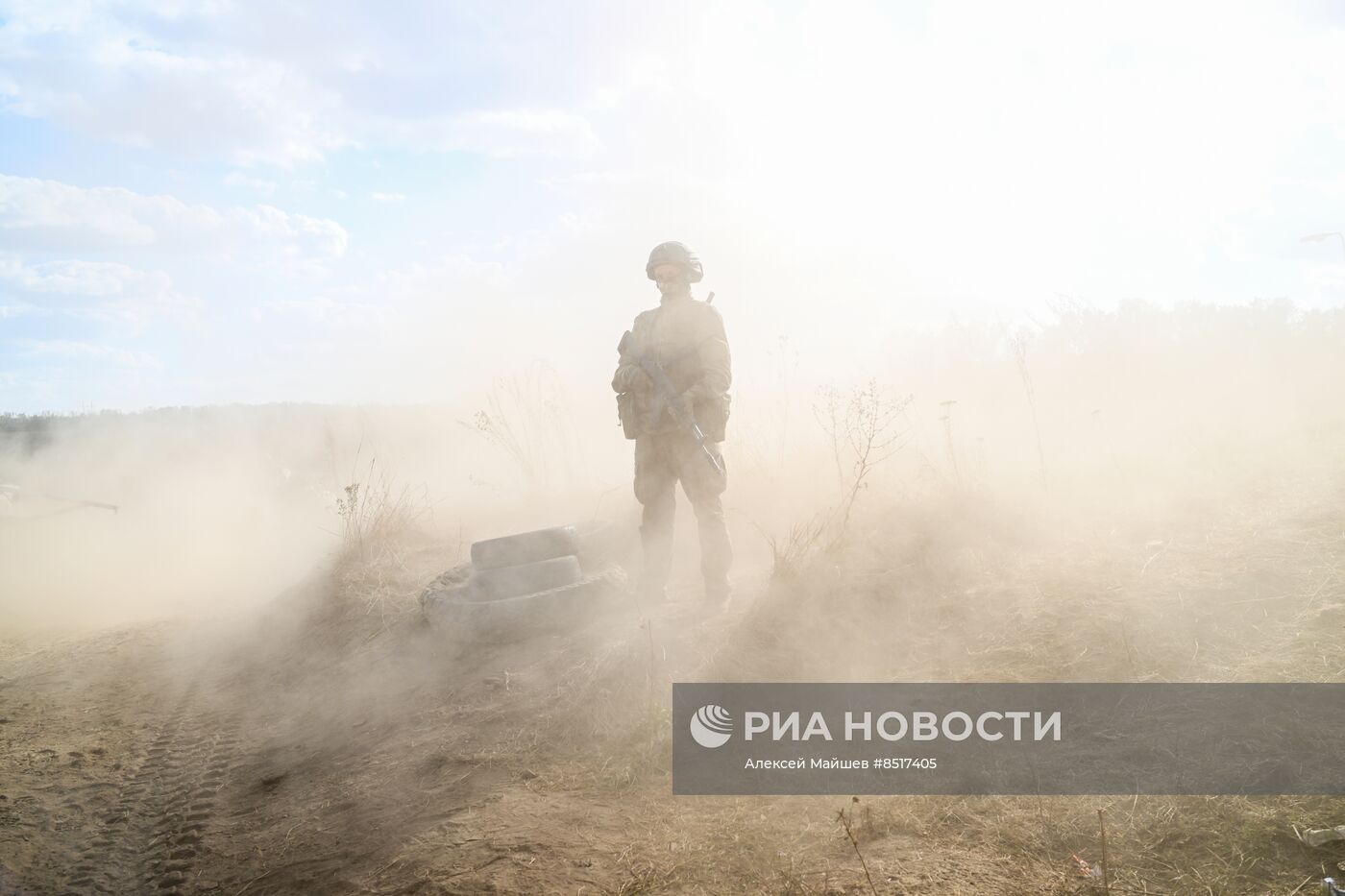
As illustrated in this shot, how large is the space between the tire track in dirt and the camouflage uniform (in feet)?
10.2

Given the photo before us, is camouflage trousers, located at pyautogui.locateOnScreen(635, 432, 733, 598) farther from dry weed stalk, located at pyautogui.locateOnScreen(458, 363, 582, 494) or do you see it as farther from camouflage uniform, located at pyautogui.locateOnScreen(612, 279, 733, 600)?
dry weed stalk, located at pyautogui.locateOnScreen(458, 363, 582, 494)

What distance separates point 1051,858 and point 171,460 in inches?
851

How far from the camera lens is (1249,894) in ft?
8.15

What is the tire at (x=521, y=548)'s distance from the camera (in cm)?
634

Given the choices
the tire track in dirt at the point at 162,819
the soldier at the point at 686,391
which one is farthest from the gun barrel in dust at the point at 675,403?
the tire track in dirt at the point at 162,819

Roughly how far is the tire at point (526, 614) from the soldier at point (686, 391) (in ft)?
1.61

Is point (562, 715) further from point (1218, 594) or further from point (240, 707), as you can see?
point (1218, 594)

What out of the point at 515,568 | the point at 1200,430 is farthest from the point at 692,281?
the point at 1200,430

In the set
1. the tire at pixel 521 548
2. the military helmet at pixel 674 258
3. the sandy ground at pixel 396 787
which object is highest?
the military helmet at pixel 674 258

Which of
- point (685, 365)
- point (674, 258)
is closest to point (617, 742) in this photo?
point (685, 365)

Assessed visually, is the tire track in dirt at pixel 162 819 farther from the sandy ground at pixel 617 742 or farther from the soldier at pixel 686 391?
the soldier at pixel 686 391

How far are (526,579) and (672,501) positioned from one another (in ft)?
4.10

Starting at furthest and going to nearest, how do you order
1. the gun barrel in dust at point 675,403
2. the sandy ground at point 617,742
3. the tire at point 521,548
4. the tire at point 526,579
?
the tire at point 521,548 → the tire at point 526,579 → the gun barrel in dust at point 675,403 → the sandy ground at point 617,742

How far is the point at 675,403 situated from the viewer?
5.79 m
